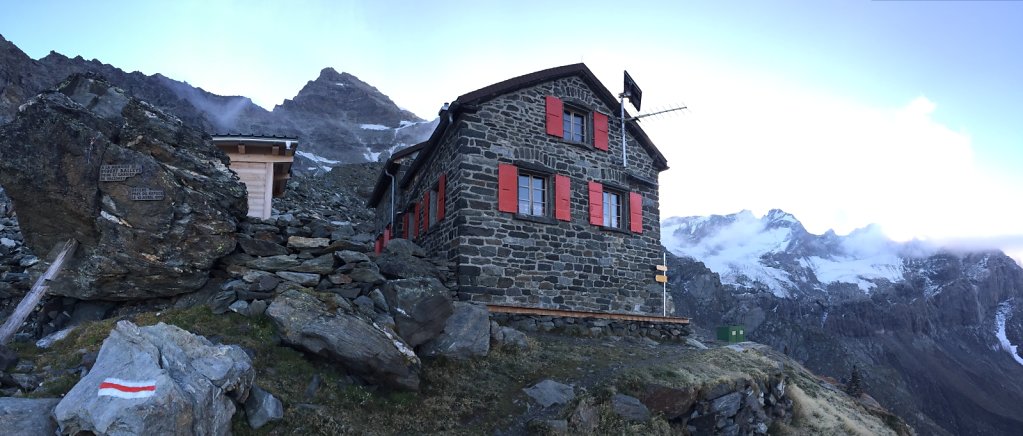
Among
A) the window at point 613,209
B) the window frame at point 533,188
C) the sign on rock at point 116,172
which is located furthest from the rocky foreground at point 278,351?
the window at point 613,209

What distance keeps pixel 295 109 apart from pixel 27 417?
427 ft

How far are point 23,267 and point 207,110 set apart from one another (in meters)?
103

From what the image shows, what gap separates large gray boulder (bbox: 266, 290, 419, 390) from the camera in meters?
8.05

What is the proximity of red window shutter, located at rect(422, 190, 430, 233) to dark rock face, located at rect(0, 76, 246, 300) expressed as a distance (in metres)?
7.95

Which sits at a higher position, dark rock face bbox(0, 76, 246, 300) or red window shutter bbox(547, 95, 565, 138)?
red window shutter bbox(547, 95, 565, 138)

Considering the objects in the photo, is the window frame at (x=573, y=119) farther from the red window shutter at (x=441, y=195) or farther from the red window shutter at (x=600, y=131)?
the red window shutter at (x=441, y=195)

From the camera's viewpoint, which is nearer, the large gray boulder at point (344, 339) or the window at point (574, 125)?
the large gray boulder at point (344, 339)

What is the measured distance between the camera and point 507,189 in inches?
Answer: 586

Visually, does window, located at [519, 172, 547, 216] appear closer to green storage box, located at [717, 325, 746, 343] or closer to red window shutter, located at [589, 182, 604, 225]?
red window shutter, located at [589, 182, 604, 225]

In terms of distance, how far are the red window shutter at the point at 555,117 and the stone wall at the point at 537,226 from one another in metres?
0.20

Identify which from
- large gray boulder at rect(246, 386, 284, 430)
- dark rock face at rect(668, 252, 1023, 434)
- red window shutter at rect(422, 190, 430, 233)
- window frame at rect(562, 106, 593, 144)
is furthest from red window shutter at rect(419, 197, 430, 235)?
dark rock face at rect(668, 252, 1023, 434)

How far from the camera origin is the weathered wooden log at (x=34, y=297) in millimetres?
8398

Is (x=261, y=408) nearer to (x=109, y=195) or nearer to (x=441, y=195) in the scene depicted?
(x=109, y=195)

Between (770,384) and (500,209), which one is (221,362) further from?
(770,384)
